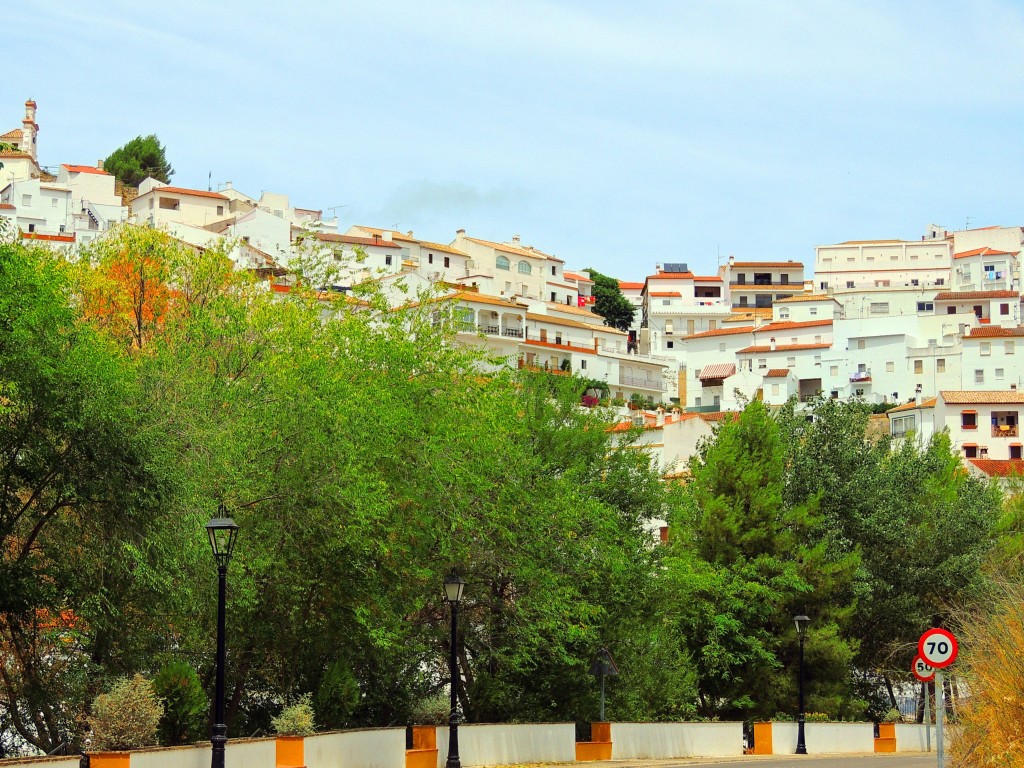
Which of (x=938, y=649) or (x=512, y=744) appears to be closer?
(x=938, y=649)

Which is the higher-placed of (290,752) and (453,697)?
(453,697)

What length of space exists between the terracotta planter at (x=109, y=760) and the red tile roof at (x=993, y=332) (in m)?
123

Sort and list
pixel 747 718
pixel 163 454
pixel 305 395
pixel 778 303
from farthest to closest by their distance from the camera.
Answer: pixel 778 303
pixel 747 718
pixel 305 395
pixel 163 454

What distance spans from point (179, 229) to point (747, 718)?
91787 millimetres

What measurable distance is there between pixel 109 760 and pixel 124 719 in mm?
1871

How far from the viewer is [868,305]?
150000 millimetres

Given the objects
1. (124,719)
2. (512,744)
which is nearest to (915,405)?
(512,744)

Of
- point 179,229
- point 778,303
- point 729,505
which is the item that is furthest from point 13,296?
point 778,303

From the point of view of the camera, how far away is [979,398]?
381ft

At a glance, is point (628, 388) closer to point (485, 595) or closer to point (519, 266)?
point (519, 266)

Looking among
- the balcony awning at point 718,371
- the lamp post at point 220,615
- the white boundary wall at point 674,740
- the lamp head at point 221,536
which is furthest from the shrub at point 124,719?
the balcony awning at point 718,371

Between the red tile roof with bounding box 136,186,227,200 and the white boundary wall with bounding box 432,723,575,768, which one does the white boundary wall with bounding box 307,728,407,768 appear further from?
the red tile roof with bounding box 136,186,227,200

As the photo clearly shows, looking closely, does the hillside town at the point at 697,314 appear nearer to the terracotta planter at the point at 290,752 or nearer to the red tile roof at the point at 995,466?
the red tile roof at the point at 995,466

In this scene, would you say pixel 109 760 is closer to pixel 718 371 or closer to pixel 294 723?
pixel 294 723
